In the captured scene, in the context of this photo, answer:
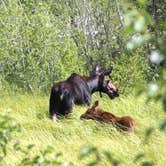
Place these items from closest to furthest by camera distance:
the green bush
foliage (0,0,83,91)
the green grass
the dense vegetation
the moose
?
the green grass → the moose → the dense vegetation → the green bush → foliage (0,0,83,91)

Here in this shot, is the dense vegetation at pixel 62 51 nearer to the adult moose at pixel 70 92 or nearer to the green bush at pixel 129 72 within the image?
the green bush at pixel 129 72

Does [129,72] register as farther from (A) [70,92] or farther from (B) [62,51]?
(A) [70,92]

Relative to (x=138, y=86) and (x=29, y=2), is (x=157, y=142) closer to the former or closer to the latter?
(x=138, y=86)

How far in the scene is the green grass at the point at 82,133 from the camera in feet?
23.9

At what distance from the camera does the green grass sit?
7293mm

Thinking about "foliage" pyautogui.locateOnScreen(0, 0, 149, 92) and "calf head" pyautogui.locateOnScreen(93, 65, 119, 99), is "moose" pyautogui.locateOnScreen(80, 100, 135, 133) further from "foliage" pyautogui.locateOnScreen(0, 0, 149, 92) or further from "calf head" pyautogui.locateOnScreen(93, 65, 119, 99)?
"foliage" pyautogui.locateOnScreen(0, 0, 149, 92)

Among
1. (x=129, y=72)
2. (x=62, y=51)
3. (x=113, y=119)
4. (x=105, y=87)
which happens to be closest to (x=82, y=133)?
(x=113, y=119)

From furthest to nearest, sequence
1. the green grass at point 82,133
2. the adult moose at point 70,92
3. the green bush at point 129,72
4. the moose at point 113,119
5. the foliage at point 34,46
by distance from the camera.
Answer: the foliage at point 34,46 < the green bush at point 129,72 < the adult moose at point 70,92 < the moose at point 113,119 < the green grass at point 82,133

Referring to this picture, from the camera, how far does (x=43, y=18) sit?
558 inches

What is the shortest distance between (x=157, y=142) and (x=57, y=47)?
676 centimetres

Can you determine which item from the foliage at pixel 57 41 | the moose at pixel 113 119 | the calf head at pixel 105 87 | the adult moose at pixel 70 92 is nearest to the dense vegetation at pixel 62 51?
the foliage at pixel 57 41

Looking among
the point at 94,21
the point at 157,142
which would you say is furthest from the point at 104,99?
the point at 157,142

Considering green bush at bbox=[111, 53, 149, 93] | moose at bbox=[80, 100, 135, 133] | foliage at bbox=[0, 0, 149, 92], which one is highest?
foliage at bbox=[0, 0, 149, 92]

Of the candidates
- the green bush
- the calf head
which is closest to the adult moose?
the calf head
